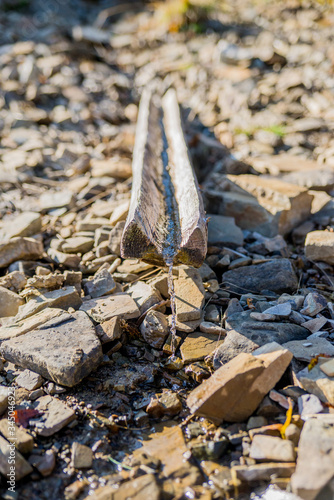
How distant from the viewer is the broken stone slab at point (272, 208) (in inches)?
144

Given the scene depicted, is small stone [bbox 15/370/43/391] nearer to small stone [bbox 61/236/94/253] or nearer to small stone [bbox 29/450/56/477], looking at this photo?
small stone [bbox 29/450/56/477]

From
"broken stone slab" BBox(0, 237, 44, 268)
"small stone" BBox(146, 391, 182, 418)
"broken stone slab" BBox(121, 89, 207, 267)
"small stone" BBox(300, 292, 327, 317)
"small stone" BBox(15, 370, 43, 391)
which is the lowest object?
"small stone" BBox(146, 391, 182, 418)

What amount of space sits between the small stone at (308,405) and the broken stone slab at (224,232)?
1561mm

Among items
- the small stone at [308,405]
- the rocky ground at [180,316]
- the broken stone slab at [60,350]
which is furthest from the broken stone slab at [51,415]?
the small stone at [308,405]

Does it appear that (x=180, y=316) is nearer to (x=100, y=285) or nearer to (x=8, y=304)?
(x=100, y=285)

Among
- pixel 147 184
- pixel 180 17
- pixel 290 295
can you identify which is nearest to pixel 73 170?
pixel 147 184

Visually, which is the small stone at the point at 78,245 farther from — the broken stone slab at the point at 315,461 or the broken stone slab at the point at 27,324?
the broken stone slab at the point at 315,461

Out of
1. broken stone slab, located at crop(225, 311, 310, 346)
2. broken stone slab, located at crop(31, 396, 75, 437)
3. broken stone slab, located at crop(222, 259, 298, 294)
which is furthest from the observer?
broken stone slab, located at crop(222, 259, 298, 294)

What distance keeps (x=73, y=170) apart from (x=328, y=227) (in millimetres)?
3006

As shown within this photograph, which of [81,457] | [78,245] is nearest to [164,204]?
[78,245]

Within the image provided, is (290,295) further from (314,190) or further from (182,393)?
(314,190)

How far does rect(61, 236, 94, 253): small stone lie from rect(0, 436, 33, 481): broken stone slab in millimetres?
1690

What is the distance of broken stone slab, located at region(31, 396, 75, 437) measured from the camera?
6.92ft

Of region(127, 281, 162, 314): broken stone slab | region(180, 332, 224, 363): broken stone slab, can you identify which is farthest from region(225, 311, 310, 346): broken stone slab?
region(127, 281, 162, 314): broken stone slab
